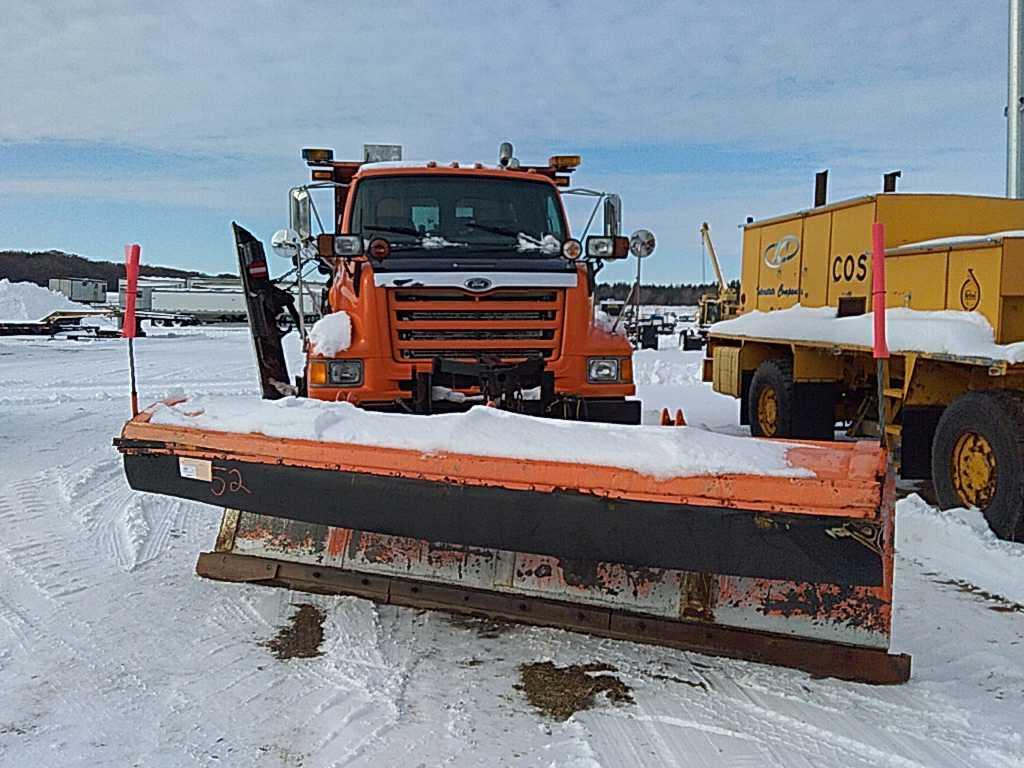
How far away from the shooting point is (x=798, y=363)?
30.7ft

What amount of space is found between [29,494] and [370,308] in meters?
3.43

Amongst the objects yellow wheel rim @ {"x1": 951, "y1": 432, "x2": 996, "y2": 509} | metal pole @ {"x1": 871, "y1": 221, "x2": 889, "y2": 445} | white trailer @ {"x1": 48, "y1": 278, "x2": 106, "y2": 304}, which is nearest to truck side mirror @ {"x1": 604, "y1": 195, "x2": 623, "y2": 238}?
yellow wheel rim @ {"x1": 951, "y1": 432, "x2": 996, "y2": 509}

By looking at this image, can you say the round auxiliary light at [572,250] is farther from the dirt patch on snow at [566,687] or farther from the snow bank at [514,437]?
the dirt patch on snow at [566,687]

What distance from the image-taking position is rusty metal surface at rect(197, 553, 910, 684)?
3.78 metres

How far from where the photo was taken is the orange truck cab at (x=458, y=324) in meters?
5.60

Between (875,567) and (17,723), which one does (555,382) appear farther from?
(17,723)

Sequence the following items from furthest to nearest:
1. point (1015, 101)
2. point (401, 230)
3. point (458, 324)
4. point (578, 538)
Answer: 1. point (1015, 101)
2. point (401, 230)
3. point (458, 324)
4. point (578, 538)

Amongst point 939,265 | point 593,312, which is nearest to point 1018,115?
point 939,265

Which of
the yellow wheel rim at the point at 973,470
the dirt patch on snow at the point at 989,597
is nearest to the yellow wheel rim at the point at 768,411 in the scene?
the yellow wheel rim at the point at 973,470

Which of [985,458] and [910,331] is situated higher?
[910,331]

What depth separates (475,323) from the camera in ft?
18.7

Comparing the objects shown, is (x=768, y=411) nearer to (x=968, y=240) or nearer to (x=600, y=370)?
(x=968, y=240)

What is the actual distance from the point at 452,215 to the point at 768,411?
5.15 metres

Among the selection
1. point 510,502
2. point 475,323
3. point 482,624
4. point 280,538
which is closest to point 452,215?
point 475,323
